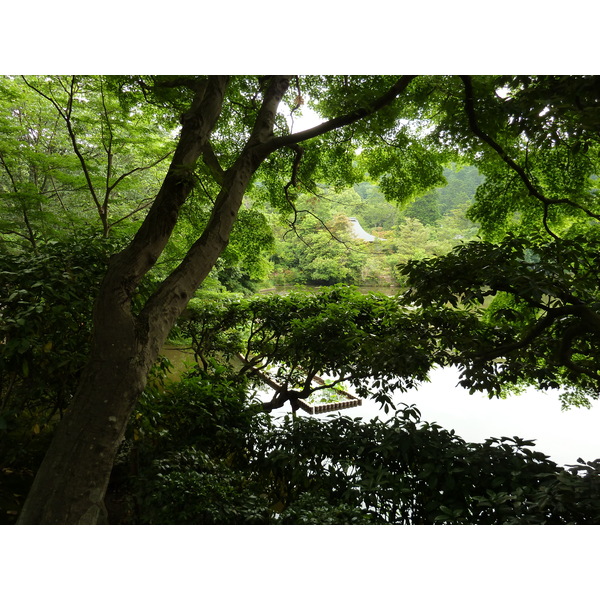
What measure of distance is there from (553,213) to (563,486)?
2.78 metres

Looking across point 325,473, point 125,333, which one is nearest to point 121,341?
point 125,333

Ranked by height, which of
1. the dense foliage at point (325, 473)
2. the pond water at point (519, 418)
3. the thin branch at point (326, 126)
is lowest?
the dense foliage at point (325, 473)

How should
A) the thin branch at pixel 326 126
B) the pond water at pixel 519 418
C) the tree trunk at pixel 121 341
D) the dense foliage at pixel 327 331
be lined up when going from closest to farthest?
1. the tree trunk at pixel 121 341
2. the dense foliage at pixel 327 331
3. the thin branch at pixel 326 126
4. the pond water at pixel 519 418

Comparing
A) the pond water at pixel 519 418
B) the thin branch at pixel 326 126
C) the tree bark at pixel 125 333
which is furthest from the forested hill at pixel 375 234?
the tree bark at pixel 125 333

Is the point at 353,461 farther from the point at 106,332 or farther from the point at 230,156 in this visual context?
the point at 230,156

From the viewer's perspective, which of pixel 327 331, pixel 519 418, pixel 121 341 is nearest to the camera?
pixel 121 341

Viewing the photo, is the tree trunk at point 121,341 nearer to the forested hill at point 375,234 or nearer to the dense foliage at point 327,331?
the dense foliage at point 327,331

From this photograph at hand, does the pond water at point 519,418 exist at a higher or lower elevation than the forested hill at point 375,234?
lower

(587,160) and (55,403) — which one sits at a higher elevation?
(587,160)

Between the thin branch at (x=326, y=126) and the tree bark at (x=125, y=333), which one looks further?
the thin branch at (x=326, y=126)

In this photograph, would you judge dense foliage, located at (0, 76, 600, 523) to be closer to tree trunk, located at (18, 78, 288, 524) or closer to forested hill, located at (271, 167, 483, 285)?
tree trunk, located at (18, 78, 288, 524)

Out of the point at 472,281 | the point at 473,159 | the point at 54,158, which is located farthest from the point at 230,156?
the point at 472,281

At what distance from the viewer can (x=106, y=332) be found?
180 centimetres

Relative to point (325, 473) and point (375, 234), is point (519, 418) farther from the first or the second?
point (375, 234)
